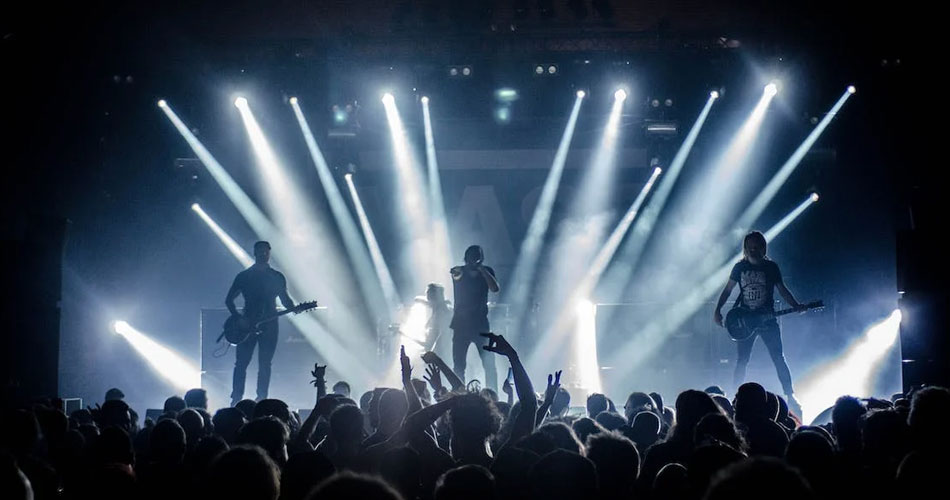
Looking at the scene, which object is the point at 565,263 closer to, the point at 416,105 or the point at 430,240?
the point at 430,240

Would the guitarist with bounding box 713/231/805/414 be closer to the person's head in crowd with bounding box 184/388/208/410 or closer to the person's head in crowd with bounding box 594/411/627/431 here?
the person's head in crowd with bounding box 594/411/627/431

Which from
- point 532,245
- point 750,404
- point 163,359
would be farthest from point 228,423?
point 532,245

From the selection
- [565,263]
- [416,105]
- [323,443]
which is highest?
[416,105]

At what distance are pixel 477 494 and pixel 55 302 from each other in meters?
7.86

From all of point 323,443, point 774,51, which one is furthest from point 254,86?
point 323,443

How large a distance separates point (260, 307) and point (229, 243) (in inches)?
269

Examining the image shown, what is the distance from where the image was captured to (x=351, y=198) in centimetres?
1784

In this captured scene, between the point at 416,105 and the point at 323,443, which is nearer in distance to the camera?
the point at 323,443

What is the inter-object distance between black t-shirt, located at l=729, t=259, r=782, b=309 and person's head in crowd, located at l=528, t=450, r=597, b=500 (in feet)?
22.9

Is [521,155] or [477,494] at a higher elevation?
[521,155]

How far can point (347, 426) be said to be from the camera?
15.7ft

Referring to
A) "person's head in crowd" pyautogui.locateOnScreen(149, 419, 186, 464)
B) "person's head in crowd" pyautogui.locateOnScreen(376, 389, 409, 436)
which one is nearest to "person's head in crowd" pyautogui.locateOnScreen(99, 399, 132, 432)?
"person's head in crowd" pyautogui.locateOnScreen(149, 419, 186, 464)

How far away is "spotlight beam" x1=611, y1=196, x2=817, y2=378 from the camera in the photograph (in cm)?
1527

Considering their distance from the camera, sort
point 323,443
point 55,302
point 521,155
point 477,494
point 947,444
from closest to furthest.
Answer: point 477,494 < point 947,444 < point 323,443 < point 55,302 < point 521,155
